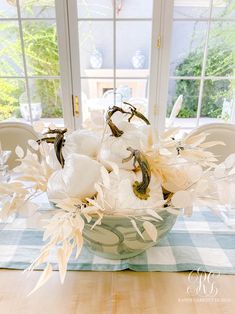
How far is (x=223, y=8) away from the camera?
1.82 metres

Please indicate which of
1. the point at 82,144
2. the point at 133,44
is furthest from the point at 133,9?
the point at 82,144

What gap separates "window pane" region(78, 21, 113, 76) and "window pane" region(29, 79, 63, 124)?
272 millimetres

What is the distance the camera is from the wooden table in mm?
490

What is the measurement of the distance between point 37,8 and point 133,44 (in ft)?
2.36

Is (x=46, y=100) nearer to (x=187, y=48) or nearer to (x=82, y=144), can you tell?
(x=187, y=48)

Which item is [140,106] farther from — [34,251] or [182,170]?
[34,251]

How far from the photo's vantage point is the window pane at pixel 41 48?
73.5 inches

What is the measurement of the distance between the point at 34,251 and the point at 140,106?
444mm

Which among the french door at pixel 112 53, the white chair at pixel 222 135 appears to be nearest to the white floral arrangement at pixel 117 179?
the white chair at pixel 222 135

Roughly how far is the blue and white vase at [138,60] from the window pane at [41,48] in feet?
1.89

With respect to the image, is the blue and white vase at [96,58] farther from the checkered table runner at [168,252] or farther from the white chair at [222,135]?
the checkered table runner at [168,252]

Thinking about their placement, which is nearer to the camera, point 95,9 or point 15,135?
point 15,135

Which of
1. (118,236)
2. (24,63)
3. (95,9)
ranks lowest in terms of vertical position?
(118,236)

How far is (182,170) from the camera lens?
51 cm
